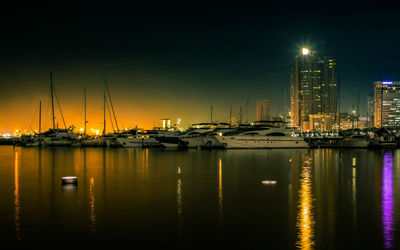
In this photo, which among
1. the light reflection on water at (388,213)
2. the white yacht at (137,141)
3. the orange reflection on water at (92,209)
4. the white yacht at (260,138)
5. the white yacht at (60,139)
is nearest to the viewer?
the light reflection on water at (388,213)

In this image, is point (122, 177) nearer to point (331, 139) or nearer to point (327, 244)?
point (327, 244)

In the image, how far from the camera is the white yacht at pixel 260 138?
81.6 meters

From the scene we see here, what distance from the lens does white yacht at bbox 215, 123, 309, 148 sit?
81562 mm

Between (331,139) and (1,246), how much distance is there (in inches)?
4556

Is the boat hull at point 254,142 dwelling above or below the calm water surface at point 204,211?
above

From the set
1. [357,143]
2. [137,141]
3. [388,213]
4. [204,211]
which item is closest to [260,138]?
[357,143]

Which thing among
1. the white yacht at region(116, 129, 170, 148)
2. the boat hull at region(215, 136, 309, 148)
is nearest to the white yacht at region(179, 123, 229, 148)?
the boat hull at region(215, 136, 309, 148)

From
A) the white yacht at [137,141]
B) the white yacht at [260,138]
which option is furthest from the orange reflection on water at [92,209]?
the white yacht at [137,141]

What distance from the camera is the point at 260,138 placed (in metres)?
82.8

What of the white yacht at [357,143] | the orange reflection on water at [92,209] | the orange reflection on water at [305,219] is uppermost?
the white yacht at [357,143]

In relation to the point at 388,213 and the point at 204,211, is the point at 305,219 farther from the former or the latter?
the point at 204,211

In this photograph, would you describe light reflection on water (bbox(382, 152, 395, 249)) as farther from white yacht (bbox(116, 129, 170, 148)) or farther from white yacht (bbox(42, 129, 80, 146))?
white yacht (bbox(42, 129, 80, 146))

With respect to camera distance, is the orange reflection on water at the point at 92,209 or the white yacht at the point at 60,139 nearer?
the orange reflection on water at the point at 92,209

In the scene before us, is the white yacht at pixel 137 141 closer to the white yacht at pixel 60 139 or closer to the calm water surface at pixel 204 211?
the white yacht at pixel 60 139
